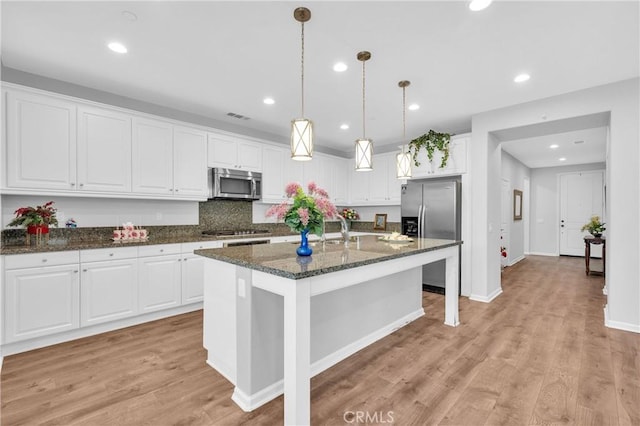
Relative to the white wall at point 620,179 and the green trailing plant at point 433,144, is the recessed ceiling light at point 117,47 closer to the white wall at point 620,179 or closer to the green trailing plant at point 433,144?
the green trailing plant at point 433,144

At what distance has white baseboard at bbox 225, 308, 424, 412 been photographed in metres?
1.94

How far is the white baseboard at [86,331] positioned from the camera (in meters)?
2.69

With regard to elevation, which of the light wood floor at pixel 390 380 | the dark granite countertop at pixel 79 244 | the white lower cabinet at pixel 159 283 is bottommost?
the light wood floor at pixel 390 380

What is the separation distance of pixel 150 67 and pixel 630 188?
5006mm

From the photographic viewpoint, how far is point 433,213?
185 inches

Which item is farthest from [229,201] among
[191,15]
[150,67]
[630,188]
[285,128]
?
[630,188]

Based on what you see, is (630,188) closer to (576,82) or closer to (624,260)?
(624,260)

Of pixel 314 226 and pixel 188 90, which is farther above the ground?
pixel 188 90

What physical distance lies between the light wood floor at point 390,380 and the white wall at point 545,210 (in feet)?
18.9

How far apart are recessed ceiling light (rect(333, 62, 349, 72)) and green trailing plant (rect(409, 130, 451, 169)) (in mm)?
2347

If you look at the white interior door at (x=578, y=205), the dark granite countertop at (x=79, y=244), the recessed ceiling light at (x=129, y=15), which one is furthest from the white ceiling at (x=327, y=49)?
the white interior door at (x=578, y=205)

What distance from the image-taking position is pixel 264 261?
191 centimetres

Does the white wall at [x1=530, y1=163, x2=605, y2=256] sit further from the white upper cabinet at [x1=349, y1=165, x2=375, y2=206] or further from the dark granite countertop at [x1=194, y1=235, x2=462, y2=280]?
the dark granite countertop at [x1=194, y1=235, x2=462, y2=280]

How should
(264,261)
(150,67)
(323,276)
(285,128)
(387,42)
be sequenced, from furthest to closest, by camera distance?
(285,128), (150,67), (387,42), (264,261), (323,276)
